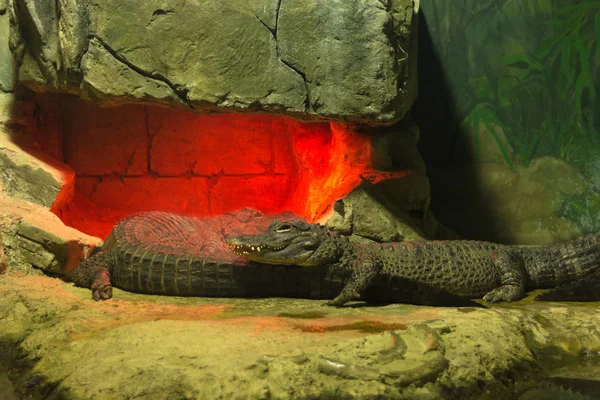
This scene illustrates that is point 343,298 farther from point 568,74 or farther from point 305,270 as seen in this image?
point 568,74

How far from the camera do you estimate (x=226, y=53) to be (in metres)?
4.67

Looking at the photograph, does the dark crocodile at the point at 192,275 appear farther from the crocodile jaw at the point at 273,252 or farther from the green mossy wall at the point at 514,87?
the green mossy wall at the point at 514,87

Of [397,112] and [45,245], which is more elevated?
[397,112]

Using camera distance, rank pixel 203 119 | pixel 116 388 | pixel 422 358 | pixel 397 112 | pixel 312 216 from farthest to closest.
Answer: pixel 203 119, pixel 312 216, pixel 397 112, pixel 422 358, pixel 116 388

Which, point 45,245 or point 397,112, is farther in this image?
point 397,112

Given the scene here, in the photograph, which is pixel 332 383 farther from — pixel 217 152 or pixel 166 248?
pixel 217 152

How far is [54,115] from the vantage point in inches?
225

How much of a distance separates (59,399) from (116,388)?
0.89ft

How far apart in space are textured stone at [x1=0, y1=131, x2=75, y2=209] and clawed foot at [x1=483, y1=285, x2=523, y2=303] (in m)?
3.55

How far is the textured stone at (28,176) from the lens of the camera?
488cm

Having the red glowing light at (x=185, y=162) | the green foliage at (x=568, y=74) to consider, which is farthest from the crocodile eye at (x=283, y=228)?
the green foliage at (x=568, y=74)

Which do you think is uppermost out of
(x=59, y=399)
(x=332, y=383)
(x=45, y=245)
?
(x=45, y=245)

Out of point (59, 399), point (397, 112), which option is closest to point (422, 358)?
point (59, 399)

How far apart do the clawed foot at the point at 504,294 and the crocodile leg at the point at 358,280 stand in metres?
0.97
